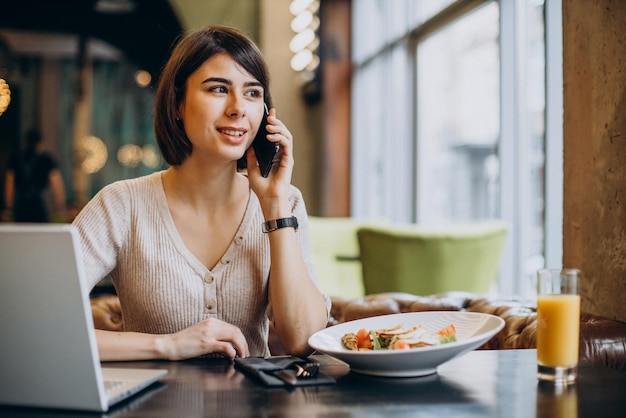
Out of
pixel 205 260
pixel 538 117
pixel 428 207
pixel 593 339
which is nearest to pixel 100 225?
pixel 205 260

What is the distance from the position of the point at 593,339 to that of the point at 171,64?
3.89 ft

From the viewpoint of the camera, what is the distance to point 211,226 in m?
1.82

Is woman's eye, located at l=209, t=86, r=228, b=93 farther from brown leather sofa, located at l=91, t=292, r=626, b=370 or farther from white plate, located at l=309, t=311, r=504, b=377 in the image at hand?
brown leather sofa, located at l=91, t=292, r=626, b=370

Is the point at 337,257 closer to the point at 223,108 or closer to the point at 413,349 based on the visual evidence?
the point at 223,108

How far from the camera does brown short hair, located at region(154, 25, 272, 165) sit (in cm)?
177

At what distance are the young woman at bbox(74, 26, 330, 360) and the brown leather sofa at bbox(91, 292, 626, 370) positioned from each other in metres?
0.46

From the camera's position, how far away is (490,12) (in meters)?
3.76

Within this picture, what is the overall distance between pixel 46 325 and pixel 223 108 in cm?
91

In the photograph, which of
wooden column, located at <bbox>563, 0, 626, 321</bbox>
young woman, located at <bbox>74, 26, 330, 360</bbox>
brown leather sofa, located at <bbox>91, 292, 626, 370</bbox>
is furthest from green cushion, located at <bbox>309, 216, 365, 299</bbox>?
young woman, located at <bbox>74, 26, 330, 360</bbox>

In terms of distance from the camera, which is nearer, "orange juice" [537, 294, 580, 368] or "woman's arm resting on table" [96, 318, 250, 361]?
"orange juice" [537, 294, 580, 368]

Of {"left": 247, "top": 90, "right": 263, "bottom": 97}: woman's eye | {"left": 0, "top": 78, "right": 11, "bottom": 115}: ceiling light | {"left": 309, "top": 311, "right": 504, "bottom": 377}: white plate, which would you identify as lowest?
{"left": 309, "top": 311, "right": 504, "bottom": 377}: white plate

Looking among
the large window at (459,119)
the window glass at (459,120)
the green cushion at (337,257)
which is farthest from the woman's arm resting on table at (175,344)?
the green cushion at (337,257)

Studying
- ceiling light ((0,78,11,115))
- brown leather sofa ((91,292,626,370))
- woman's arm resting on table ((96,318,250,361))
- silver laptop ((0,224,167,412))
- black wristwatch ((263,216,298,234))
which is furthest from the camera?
ceiling light ((0,78,11,115))

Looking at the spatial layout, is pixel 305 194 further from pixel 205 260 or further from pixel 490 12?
pixel 205 260
